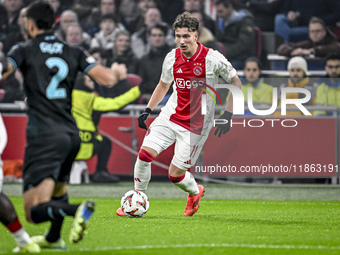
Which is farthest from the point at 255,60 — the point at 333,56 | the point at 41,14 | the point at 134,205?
the point at 41,14

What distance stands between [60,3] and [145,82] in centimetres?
298

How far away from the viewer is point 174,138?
7.62 meters

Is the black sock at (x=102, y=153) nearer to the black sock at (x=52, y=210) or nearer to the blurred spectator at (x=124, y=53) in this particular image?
the blurred spectator at (x=124, y=53)

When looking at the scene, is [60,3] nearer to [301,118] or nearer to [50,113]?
[301,118]

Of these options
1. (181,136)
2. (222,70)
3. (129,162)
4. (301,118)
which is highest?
(222,70)

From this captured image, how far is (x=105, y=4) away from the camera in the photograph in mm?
13789

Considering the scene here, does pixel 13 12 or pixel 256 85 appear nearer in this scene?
pixel 256 85

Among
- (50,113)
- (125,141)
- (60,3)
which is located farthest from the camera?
(60,3)

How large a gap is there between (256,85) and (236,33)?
1597 millimetres

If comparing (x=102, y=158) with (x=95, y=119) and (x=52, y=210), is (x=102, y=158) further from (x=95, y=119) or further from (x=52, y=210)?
(x=52, y=210)

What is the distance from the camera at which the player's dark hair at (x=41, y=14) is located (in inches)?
189

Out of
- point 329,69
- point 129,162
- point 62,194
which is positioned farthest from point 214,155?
point 62,194

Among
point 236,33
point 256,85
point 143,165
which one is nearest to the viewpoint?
point 143,165

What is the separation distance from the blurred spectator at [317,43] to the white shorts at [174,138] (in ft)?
19.1
